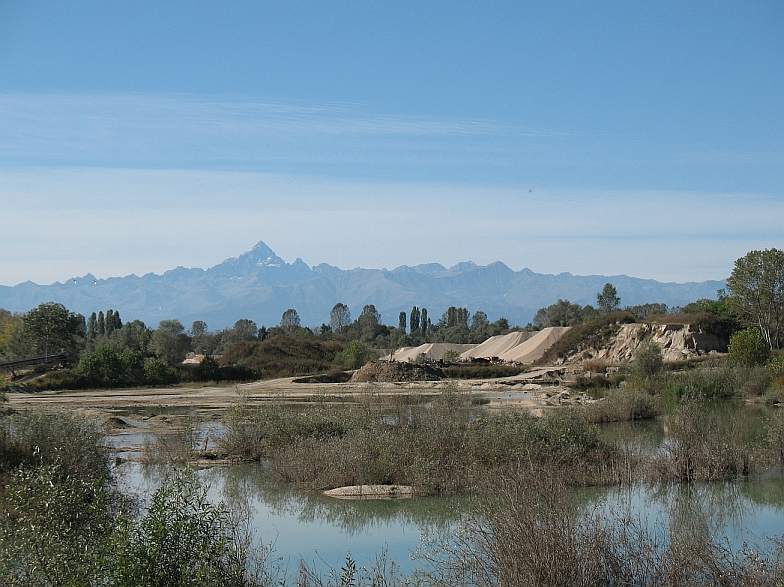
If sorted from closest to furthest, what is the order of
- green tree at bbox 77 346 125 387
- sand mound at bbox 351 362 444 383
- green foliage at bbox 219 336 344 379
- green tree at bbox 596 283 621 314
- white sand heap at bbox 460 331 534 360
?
green tree at bbox 77 346 125 387 < sand mound at bbox 351 362 444 383 < green foliage at bbox 219 336 344 379 < white sand heap at bbox 460 331 534 360 < green tree at bbox 596 283 621 314

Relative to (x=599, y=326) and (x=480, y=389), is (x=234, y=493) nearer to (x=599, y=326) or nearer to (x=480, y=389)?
(x=480, y=389)

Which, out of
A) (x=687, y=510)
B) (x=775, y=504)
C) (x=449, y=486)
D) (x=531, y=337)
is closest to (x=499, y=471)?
(x=449, y=486)

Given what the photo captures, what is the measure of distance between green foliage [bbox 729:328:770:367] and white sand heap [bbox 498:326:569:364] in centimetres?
3731

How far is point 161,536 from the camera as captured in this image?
7.99m

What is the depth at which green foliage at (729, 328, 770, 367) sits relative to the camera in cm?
4144

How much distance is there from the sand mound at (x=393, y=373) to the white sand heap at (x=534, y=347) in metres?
24.7

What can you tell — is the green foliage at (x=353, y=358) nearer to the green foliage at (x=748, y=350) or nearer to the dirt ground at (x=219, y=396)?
the dirt ground at (x=219, y=396)

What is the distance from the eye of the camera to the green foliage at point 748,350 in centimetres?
4144

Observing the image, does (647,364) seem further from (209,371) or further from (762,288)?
(209,371)

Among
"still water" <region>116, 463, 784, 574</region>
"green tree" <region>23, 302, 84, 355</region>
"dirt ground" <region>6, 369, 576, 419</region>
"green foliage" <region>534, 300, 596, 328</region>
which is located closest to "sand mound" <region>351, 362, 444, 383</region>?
"dirt ground" <region>6, 369, 576, 419</region>

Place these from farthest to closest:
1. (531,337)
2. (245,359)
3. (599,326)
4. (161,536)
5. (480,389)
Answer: (531,337)
(599,326)
(245,359)
(480,389)
(161,536)

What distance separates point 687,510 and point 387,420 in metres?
9.71

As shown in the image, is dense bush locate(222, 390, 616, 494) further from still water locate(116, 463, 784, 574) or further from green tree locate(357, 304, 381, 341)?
green tree locate(357, 304, 381, 341)

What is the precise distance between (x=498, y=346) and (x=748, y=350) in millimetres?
55496
